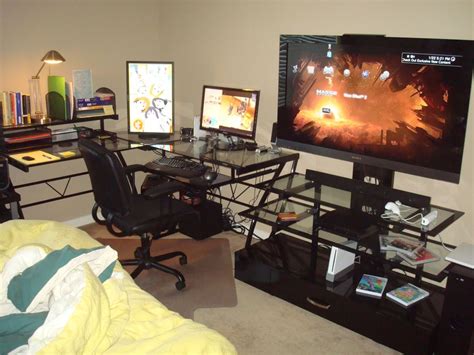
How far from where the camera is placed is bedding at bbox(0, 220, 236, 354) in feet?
4.89

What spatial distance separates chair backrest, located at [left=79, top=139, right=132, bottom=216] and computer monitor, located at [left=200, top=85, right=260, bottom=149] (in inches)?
39.6

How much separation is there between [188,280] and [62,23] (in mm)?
2187

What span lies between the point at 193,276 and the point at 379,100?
1666mm

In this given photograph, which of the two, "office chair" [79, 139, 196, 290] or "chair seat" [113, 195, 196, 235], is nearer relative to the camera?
"office chair" [79, 139, 196, 290]

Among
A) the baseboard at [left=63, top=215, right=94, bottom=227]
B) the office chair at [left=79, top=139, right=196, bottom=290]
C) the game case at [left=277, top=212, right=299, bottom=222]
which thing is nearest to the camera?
the office chair at [left=79, top=139, right=196, bottom=290]

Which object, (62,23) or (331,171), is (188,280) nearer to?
(331,171)

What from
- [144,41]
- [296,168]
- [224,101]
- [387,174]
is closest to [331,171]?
[296,168]

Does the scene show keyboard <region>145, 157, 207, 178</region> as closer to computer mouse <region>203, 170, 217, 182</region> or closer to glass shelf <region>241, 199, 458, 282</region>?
computer mouse <region>203, 170, 217, 182</region>

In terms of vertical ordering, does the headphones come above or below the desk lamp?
below

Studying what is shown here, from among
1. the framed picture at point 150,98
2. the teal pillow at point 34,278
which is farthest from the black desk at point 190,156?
the teal pillow at point 34,278

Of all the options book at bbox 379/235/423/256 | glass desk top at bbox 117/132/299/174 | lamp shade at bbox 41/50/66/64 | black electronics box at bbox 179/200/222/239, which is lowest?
black electronics box at bbox 179/200/222/239

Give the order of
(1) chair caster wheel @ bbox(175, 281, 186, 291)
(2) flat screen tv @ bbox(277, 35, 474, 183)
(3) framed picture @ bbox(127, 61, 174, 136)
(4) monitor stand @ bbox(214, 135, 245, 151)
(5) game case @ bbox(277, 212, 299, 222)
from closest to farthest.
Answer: (2) flat screen tv @ bbox(277, 35, 474, 183) → (5) game case @ bbox(277, 212, 299, 222) → (1) chair caster wheel @ bbox(175, 281, 186, 291) → (4) monitor stand @ bbox(214, 135, 245, 151) → (3) framed picture @ bbox(127, 61, 174, 136)

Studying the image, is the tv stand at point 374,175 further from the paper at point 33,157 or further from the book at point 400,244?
the paper at point 33,157

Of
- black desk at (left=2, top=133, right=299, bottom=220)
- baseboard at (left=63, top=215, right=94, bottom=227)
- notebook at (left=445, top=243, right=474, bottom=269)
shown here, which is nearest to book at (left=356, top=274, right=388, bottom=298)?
notebook at (left=445, top=243, right=474, bottom=269)
